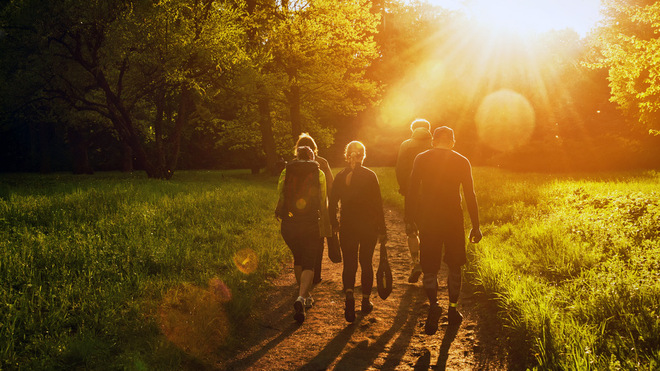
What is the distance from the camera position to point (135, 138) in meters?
19.3

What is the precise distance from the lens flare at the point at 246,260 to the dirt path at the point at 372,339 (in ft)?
2.78

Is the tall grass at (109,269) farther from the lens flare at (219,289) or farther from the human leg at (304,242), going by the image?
the human leg at (304,242)

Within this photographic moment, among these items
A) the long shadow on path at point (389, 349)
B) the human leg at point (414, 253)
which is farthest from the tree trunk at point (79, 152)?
the long shadow on path at point (389, 349)

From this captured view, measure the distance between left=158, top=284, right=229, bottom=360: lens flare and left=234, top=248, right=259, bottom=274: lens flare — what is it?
4.86ft

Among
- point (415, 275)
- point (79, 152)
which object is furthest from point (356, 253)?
point (79, 152)

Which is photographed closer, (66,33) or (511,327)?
(511,327)

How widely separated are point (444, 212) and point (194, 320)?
327cm

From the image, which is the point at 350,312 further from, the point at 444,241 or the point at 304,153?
the point at 304,153

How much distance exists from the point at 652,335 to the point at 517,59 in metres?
31.7

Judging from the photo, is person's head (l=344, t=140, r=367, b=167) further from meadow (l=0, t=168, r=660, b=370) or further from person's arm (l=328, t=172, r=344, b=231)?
meadow (l=0, t=168, r=660, b=370)

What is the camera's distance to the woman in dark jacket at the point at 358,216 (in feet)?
17.8

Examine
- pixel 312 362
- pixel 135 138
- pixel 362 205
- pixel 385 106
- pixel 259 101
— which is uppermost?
pixel 385 106

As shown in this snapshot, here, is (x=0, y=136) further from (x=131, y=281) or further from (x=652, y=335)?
(x=652, y=335)

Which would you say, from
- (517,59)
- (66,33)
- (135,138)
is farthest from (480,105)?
(66,33)
